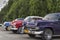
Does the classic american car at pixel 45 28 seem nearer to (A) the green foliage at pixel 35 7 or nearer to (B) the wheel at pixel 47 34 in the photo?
(B) the wheel at pixel 47 34

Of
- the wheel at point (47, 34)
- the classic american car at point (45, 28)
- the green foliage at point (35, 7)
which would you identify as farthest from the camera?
the green foliage at point (35, 7)

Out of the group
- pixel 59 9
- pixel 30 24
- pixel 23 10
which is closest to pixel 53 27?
pixel 30 24

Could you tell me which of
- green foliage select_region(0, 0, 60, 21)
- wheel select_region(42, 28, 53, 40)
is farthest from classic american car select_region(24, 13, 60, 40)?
green foliage select_region(0, 0, 60, 21)

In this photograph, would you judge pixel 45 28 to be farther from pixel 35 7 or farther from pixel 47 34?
pixel 35 7

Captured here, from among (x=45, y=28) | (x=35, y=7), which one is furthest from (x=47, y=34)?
(x=35, y=7)

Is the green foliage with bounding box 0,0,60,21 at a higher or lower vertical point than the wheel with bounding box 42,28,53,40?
higher

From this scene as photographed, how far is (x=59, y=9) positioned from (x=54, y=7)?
701mm

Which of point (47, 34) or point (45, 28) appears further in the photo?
point (47, 34)

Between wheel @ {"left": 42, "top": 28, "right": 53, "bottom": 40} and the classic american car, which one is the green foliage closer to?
the classic american car

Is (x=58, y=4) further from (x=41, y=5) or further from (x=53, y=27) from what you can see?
(x=53, y=27)

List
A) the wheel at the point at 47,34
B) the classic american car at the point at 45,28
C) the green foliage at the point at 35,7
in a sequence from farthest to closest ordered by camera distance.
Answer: the green foliage at the point at 35,7
the wheel at the point at 47,34
the classic american car at the point at 45,28

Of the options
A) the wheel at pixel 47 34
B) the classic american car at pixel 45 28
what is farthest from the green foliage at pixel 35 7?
the wheel at pixel 47 34

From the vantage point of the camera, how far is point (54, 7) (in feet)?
94.1

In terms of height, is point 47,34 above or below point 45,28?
below
